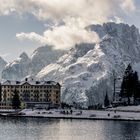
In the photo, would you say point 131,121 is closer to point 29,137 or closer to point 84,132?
point 84,132

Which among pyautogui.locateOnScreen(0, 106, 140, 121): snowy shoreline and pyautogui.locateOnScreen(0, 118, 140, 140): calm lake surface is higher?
pyautogui.locateOnScreen(0, 106, 140, 121): snowy shoreline

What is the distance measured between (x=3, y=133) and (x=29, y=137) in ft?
37.1

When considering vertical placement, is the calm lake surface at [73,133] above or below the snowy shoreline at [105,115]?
below

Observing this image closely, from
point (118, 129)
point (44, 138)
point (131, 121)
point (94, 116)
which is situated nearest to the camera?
point (44, 138)

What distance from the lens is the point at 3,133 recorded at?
401 feet

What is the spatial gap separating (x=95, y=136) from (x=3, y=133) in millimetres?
21915

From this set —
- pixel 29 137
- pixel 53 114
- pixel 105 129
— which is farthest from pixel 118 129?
pixel 53 114

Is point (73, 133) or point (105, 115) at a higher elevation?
point (105, 115)

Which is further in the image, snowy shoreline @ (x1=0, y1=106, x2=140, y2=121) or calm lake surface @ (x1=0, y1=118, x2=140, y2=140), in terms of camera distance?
snowy shoreline @ (x1=0, y1=106, x2=140, y2=121)

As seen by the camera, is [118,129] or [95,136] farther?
[118,129]

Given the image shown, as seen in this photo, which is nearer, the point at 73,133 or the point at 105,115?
the point at 73,133

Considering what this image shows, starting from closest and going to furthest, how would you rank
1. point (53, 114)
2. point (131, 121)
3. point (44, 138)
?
point (44, 138), point (131, 121), point (53, 114)

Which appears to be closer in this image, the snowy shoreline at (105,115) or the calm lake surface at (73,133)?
the calm lake surface at (73,133)

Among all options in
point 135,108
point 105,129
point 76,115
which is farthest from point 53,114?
point 105,129
